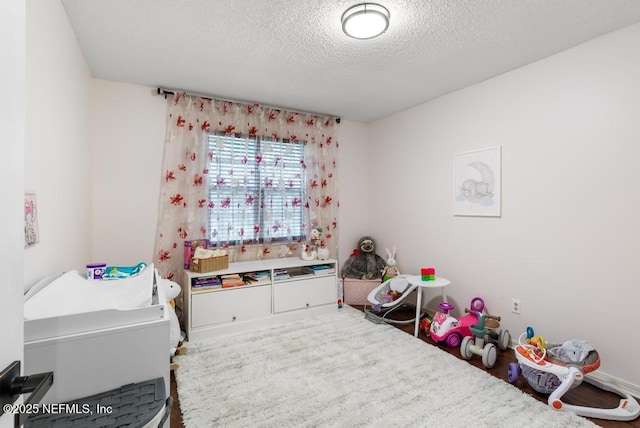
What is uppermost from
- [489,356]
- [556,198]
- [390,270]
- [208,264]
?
[556,198]

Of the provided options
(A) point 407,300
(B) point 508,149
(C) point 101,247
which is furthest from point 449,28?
(C) point 101,247

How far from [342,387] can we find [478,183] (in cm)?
216

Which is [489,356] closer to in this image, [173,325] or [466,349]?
[466,349]

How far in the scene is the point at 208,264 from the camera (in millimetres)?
2990

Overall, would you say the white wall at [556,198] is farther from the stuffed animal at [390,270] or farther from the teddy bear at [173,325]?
the teddy bear at [173,325]

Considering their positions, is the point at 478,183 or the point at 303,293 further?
the point at 303,293

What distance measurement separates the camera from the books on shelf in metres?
3.57

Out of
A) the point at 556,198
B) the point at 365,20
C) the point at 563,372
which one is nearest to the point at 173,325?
the point at 365,20

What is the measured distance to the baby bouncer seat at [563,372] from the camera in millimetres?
1832

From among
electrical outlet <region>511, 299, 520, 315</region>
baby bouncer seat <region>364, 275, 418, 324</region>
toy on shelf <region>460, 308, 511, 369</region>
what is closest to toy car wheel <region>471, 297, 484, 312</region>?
toy on shelf <region>460, 308, 511, 369</region>

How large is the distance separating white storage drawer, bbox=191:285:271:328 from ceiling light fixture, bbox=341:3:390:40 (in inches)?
94.4

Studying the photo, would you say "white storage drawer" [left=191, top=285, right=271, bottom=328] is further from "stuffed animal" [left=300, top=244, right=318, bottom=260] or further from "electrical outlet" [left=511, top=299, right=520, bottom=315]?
"electrical outlet" [left=511, top=299, right=520, bottom=315]

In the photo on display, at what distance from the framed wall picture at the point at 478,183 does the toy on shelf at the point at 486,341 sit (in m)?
0.94

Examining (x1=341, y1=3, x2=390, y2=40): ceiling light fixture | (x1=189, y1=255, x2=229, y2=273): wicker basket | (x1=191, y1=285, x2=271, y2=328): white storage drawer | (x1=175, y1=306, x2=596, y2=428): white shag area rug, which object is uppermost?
(x1=341, y1=3, x2=390, y2=40): ceiling light fixture
